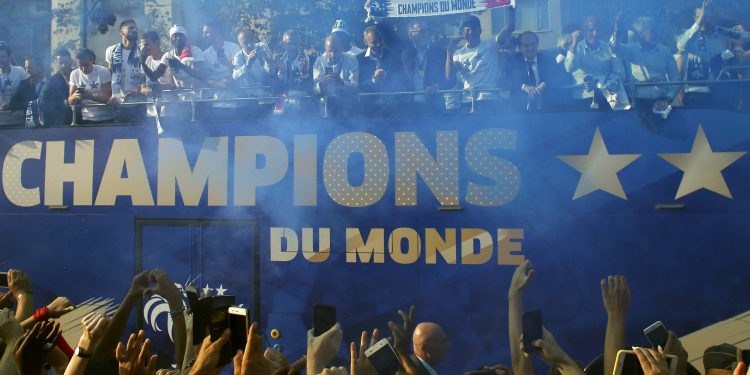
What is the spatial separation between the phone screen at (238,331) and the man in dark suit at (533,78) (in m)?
2.52

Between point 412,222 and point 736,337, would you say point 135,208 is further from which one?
point 736,337

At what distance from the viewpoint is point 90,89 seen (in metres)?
6.04

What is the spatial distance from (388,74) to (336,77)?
1.14ft

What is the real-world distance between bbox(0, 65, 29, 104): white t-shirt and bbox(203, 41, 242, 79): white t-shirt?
160cm

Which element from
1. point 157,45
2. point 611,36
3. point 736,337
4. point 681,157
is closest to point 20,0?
point 157,45

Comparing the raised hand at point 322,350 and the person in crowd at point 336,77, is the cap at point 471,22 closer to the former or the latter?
the person in crowd at point 336,77

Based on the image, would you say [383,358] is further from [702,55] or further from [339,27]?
[339,27]

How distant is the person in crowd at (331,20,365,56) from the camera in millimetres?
5391

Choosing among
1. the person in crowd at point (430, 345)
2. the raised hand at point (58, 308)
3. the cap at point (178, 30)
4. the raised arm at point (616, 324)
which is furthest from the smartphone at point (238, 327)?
the cap at point (178, 30)

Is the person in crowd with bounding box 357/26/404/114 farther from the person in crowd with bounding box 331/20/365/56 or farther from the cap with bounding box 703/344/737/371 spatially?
the cap with bounding box 703/344/737/371

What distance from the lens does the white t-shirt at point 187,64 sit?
572cm

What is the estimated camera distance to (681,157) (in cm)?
454

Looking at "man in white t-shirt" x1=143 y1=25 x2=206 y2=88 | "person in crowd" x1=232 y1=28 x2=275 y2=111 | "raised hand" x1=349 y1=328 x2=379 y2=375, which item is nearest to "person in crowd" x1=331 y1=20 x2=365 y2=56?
"person in crowd" x1=232 y1=28 x2=275 y2=111

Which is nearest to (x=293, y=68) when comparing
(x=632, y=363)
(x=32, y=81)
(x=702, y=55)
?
(x=32, y=81)
